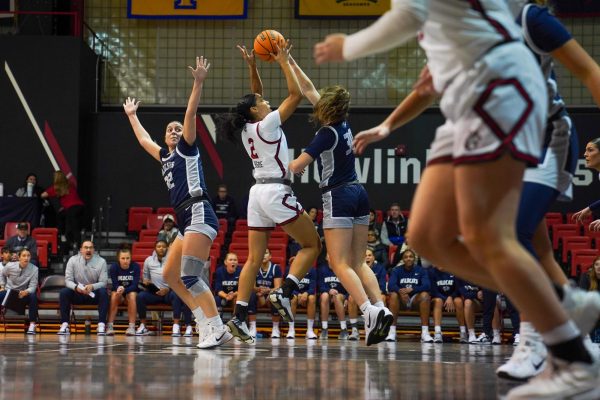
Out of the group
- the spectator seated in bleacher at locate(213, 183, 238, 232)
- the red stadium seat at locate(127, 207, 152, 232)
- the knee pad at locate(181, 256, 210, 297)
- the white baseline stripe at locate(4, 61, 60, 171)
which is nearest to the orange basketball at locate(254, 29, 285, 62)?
the knee pad at locate(181, 256, 210, 297)

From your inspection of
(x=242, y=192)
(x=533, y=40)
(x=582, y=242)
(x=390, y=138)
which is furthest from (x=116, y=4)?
(x=533, y=40)

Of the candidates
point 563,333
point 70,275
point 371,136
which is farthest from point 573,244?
point 563,333

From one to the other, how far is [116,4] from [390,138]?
6.56 m

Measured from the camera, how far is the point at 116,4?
18.9 metres

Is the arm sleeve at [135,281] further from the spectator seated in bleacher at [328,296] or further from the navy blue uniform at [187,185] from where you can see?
the navy blue uniform at [187,185]

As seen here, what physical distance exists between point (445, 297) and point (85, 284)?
5458mm

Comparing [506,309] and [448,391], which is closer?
[448,391]

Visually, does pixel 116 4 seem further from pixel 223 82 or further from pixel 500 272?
pixel 500 272

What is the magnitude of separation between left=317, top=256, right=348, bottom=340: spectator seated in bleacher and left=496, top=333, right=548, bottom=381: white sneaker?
856 centimetres

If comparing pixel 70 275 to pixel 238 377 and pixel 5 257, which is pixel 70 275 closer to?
pixel 5 257

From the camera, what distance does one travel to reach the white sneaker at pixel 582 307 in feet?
10.4

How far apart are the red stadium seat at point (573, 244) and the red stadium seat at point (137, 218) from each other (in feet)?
26.4

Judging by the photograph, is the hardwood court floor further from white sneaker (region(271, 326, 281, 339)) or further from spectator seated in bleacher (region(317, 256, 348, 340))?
spectator seated in bleacher (region(317, 256, 348, 340))

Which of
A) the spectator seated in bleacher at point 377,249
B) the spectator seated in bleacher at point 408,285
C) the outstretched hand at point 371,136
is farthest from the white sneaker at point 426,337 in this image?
the outstretched hand at point 371,136
